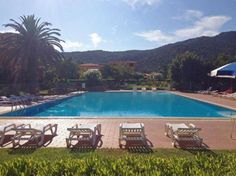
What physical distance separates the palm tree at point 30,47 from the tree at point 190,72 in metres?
15.0

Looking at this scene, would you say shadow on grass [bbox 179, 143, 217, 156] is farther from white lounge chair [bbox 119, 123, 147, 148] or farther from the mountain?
the mountain

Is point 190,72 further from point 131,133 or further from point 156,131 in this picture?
point 131,133

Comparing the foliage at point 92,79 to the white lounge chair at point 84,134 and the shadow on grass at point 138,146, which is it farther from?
the shadow on grass at point 138,146

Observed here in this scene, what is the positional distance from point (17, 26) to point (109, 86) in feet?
50.2

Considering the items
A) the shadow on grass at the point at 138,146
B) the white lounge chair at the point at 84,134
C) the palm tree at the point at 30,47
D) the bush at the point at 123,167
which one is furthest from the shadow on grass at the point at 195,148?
the palm tree at the point at 30,47

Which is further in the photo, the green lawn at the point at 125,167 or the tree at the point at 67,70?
the tree at the point at 67,70

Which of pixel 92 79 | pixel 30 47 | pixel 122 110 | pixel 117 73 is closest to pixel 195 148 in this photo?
pixel 122 110

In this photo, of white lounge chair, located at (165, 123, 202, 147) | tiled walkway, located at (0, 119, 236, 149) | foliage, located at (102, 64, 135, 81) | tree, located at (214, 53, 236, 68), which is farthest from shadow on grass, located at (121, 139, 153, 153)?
foliage, located at (102, 64, 135, 81)

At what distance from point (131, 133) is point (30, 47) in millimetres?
19406

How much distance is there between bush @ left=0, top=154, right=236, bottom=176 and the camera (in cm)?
370

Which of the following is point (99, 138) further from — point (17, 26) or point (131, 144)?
point (17, 26)

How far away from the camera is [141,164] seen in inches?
160

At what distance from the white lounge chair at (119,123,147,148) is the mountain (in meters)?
45.7

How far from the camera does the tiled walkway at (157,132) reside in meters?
8.53
